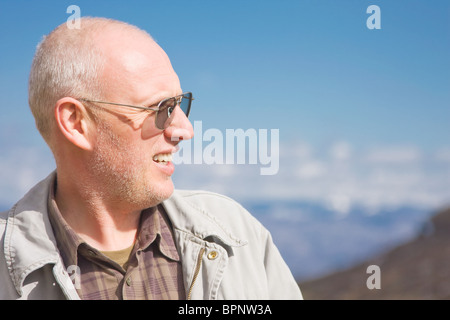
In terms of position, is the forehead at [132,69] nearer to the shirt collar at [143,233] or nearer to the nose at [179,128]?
the nose at [179,128]

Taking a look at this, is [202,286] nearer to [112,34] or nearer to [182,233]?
[182,233]

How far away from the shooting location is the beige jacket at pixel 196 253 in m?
2.48

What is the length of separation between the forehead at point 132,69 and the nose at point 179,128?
145 mm

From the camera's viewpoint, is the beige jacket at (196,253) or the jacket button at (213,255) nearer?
the beige jacket at (196,253)

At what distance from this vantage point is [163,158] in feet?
9.28

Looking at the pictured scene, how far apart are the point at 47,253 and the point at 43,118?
0.81 meters

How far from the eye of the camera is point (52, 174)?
2.96 meters

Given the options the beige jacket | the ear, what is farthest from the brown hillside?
the ear

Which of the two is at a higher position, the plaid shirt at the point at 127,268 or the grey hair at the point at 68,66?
the grey hair at the point at 68,66

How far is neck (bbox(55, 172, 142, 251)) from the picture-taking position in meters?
2.77

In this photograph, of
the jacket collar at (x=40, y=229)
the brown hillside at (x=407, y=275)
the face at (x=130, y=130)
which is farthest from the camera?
the brown hillside at (x=407, y=275)

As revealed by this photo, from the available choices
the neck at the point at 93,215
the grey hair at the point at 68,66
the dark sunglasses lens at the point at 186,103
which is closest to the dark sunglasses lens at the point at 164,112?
the dark sunglasses lens at the point at 186,103

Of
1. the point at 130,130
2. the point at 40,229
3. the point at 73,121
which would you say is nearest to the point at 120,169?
the point at 130,130
